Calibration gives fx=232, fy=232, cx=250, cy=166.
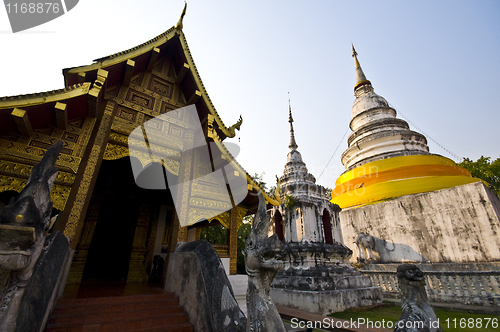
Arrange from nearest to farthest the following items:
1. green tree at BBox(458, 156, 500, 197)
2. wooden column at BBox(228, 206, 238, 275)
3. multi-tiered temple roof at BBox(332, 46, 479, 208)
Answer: wooden column at BBox(228, 206, 238, 275) → multi-tiered temple roof at BBox(332, 46, 479, 208) → green tree at BBox(458, 156, 500, 197)

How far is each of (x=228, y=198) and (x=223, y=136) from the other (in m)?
1.78

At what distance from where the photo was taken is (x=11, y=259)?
6.32 feet

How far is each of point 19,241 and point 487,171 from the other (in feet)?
87.5

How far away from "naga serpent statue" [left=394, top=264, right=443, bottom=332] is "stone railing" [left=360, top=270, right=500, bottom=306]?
296 inches

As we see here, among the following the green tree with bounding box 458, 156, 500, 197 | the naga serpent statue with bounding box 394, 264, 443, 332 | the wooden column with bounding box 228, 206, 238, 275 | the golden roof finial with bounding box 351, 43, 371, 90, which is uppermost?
the golden roof finial with bounding box 351, 43, 371, 90

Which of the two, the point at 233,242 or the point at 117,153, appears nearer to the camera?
the point at 117,153

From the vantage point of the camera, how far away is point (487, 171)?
18.5 meters

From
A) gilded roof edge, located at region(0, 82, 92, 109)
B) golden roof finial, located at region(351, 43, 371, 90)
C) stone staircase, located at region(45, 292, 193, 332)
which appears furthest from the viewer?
golden roof finial, located at region(351, 43, 371, 90)

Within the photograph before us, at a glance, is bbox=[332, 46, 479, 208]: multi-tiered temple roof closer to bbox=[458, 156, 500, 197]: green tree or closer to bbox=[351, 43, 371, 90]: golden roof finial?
bbox=[351, 43, 371, 90]: golden roof finial

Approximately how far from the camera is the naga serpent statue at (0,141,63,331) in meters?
1.93

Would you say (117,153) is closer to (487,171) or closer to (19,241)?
(19,241)

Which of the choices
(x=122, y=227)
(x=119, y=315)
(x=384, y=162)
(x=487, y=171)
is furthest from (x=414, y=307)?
(x=487, y=171)

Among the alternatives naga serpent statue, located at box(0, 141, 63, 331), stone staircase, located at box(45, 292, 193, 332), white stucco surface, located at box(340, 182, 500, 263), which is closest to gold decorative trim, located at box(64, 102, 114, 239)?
stone staircase, located at box(45, 292, 193, 332)

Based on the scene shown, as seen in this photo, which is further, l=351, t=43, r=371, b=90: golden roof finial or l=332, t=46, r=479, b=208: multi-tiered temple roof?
l=351, t=43, r=371, b=90: golden roof finial
